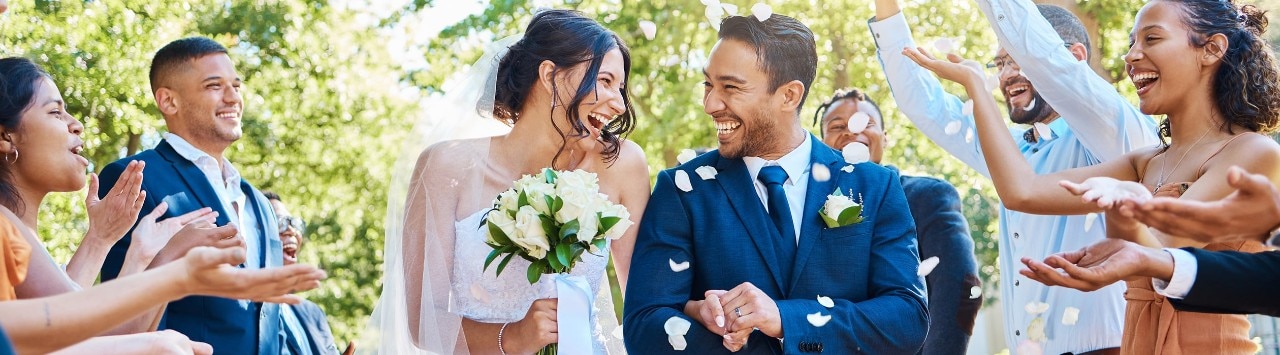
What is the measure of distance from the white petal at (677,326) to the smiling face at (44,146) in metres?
2.37

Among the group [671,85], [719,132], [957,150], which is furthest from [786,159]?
[671,85]

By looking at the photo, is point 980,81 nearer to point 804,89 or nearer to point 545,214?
point 804,89

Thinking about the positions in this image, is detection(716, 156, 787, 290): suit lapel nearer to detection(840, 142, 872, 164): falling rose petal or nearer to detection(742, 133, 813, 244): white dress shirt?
detection(742, 133, 813, 244): white dress shirt

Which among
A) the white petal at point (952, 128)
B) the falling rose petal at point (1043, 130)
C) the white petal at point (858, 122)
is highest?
the falling rose petal at point (1043, 130)

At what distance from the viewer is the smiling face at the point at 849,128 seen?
6527mm

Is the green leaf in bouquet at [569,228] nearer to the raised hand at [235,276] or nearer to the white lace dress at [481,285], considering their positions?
the white lace dress at [481,285]

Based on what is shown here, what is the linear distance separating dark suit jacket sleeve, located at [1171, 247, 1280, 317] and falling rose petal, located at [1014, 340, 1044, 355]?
164 centimetres

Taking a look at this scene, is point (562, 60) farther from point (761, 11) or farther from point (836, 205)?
point (836, 205)

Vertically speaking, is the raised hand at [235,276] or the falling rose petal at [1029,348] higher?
the raised hand at [235,276]

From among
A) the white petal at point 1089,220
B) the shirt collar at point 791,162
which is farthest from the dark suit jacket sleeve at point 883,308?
the white petal at point 1089,220

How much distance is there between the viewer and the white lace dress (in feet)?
14.9

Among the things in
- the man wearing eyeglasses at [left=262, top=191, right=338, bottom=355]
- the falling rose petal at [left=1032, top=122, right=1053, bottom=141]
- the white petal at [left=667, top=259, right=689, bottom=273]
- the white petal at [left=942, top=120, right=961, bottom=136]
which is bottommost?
the man wearing eyeglasses at [left=262, top=191, right=338, bottom=355]

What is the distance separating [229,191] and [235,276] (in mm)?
3188

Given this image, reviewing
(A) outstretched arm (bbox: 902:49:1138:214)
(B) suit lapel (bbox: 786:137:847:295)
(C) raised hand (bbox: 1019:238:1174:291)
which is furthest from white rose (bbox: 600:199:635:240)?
(C) raised hand (bbox: 1019:238:1174:291)
